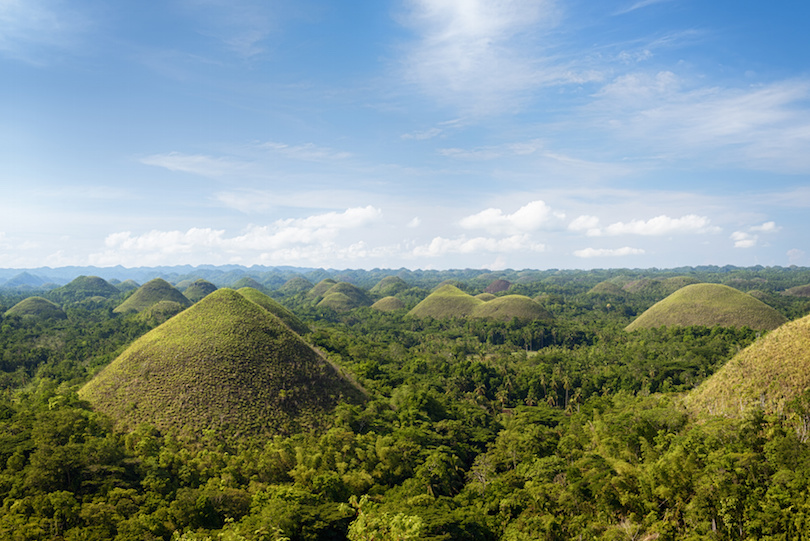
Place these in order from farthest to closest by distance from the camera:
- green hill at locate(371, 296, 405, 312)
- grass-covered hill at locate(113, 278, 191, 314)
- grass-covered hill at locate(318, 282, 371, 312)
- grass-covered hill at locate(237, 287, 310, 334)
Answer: grass-covered hill at locate(318, 282, 371, 312) → green hill at locate(371, 296, 405, 312) → grass-covered hill at locate(113, 278, 191, 314) → grass-covered hill at locate(237, 287, 310, 334)

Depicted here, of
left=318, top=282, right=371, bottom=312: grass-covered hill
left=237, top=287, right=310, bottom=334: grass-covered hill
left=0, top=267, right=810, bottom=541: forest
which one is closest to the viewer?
left=0, top=267, right=810, bottom=541: forest

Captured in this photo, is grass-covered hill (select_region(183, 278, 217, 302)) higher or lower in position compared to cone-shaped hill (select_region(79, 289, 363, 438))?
higher

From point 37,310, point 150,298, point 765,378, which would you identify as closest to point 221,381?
point 765,378

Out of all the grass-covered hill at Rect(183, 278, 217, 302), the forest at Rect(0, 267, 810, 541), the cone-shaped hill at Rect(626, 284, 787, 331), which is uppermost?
the grass-covered hill at Rect(183, 278, 217, 302)

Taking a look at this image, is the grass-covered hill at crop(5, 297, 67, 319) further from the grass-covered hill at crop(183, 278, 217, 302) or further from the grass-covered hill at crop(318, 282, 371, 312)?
the grass-covered hill at crop(318, 282, 371, 312)

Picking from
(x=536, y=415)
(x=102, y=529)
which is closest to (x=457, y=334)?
(x=536, y=415)

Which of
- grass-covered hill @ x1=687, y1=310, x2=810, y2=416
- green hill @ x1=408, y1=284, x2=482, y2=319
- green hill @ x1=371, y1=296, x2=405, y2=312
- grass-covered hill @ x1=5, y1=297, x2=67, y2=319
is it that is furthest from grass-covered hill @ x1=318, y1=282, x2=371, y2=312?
grass-covered hill @ x1=687, y1=310, x2=810, y2=416

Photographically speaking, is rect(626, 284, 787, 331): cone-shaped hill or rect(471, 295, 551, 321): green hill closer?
rect(626, 284, 787, 331): cone-shaped hill

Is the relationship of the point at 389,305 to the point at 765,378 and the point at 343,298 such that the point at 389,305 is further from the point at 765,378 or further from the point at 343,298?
the point at 765,378
